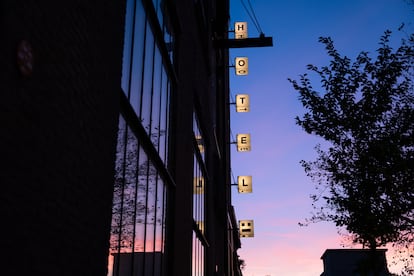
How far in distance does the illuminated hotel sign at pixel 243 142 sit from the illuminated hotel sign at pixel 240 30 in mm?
8058

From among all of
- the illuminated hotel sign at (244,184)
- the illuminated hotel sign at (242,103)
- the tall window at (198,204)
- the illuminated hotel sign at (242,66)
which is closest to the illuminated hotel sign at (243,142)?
the illuminated hotel sign at (242,103)

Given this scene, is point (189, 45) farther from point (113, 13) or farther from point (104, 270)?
point (104, 270)

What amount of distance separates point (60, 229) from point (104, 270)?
1.44 meters

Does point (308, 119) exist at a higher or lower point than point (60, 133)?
higher

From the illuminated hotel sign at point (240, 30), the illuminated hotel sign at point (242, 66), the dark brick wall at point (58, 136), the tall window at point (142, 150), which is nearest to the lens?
the dark brick wall at point (58, 136)

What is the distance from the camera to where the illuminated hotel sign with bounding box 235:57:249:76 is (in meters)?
35.6

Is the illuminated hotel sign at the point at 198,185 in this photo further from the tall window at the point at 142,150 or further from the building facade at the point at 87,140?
the tall window at the point at 142,150

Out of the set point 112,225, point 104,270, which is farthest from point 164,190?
point 104,270

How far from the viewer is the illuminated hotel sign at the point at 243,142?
37.1 m

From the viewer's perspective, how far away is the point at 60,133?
15.7 ft

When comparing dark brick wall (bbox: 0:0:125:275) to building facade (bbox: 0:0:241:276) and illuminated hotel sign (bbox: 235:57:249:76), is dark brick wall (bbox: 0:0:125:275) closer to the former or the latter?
building facade (bbox: 0:0:241:276)

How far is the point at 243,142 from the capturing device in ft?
122

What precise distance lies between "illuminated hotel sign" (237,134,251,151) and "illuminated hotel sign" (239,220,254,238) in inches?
231

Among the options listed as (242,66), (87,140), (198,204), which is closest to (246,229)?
(242,66)
